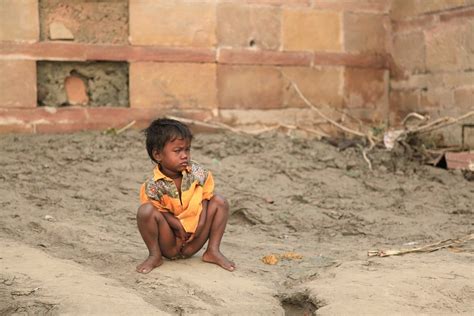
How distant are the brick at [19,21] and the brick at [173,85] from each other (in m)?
0.88

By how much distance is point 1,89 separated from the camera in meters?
6.11

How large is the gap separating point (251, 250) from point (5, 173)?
208cm

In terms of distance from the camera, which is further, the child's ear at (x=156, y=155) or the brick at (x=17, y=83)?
the brick at (x=17, y=83)

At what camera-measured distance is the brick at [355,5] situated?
23.6 ft

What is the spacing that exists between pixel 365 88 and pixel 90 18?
9.06ft

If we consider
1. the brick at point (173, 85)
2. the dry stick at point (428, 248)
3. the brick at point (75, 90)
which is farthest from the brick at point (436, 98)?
the brick at point (75, 90)

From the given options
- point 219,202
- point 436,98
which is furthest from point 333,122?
point 219,202

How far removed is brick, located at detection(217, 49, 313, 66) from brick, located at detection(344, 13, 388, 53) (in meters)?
0.48

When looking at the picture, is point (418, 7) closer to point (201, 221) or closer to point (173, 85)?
point (173, 85)

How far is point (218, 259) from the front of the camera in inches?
152

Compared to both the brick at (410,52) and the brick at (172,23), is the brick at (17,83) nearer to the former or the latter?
the brick at (172,23)

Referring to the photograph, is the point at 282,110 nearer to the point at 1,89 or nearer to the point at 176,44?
the point at 176,44

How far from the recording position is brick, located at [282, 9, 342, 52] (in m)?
7.07

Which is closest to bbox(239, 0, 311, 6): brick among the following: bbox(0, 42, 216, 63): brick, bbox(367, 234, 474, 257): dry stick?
bbox(0, 42, 216, 63): brick
